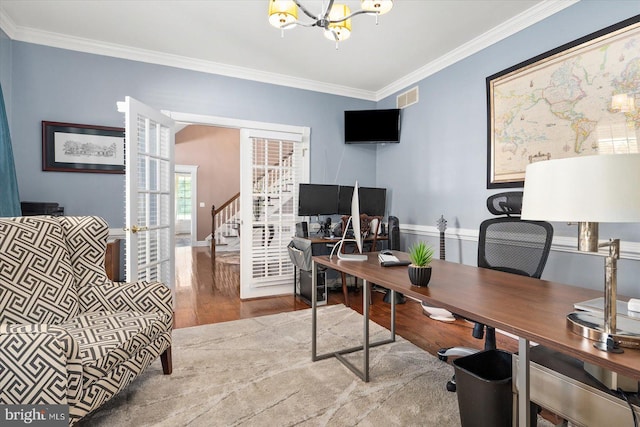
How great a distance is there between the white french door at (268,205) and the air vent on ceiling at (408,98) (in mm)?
1300

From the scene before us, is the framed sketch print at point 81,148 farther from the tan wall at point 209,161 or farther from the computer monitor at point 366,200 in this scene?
the tan wall at point 209,161

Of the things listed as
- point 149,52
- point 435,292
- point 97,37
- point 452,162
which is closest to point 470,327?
point 452,162

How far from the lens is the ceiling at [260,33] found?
8.54ft

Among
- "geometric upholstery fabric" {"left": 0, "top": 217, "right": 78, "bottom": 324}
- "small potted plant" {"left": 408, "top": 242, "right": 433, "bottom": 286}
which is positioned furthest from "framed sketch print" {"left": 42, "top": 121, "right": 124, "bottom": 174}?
"small potted plant" {"left": 408, "top": 242, "right": 433, "bottom": 286}

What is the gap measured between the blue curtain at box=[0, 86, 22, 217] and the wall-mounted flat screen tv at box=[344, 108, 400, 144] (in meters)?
3.29

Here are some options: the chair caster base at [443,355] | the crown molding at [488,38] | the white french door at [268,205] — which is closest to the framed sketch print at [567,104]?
the crown molding at [488,38]

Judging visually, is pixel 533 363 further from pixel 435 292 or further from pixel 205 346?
pixel 205 346

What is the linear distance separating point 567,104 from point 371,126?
217 centimetres

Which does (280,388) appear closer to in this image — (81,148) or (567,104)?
(567,104)

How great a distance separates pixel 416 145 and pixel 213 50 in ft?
8.03

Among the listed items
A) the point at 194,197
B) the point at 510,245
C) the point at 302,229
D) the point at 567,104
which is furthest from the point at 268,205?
the point at 194,197

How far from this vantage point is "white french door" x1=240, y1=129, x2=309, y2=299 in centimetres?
390

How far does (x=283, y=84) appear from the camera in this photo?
13.2 feet

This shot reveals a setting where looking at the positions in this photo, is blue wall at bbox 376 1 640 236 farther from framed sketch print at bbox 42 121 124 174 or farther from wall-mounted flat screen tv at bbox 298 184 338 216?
framed sketch print at bbox 42 121 124 174
